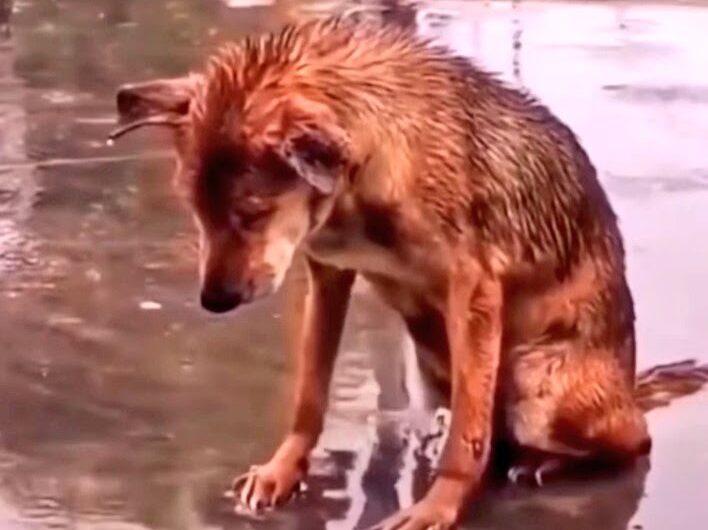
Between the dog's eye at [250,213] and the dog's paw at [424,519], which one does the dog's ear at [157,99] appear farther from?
the dog's paw at [424,519]

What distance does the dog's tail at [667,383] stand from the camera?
226 inches

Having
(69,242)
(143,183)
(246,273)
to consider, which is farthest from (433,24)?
(246,273)

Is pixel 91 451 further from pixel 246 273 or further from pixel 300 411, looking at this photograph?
pixel 246 273

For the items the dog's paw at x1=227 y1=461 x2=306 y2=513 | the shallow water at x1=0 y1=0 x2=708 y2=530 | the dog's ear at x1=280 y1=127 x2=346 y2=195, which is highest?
the dog's ear at x1=280 y1=127 x2=346 y2=195

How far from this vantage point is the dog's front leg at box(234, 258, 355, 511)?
17.0ft

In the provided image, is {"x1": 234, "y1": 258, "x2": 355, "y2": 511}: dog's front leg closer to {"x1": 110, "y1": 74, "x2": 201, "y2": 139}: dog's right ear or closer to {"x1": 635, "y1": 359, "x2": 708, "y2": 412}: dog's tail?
{"x1": 110, "y1": 74, "x2": 201, "y2": 139}: dog's right ear

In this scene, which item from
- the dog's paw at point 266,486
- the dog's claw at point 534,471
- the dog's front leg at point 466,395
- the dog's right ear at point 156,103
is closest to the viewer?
the dog's right ear at point 156,103

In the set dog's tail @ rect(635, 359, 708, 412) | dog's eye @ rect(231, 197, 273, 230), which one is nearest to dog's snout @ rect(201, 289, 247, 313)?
dog's eye @ rect(231, 197, 273, 230)

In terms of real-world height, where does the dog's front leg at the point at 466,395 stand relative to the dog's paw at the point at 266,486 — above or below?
above

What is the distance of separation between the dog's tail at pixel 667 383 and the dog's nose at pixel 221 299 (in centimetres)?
168

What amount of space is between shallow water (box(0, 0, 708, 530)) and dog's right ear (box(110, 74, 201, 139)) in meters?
1.03

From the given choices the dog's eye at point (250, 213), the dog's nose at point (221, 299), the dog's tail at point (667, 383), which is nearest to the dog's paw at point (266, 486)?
the dog's nose at point (221, 299)

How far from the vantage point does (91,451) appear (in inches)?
213

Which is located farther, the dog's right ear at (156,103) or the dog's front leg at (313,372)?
the dog's front leg at (313,372)
